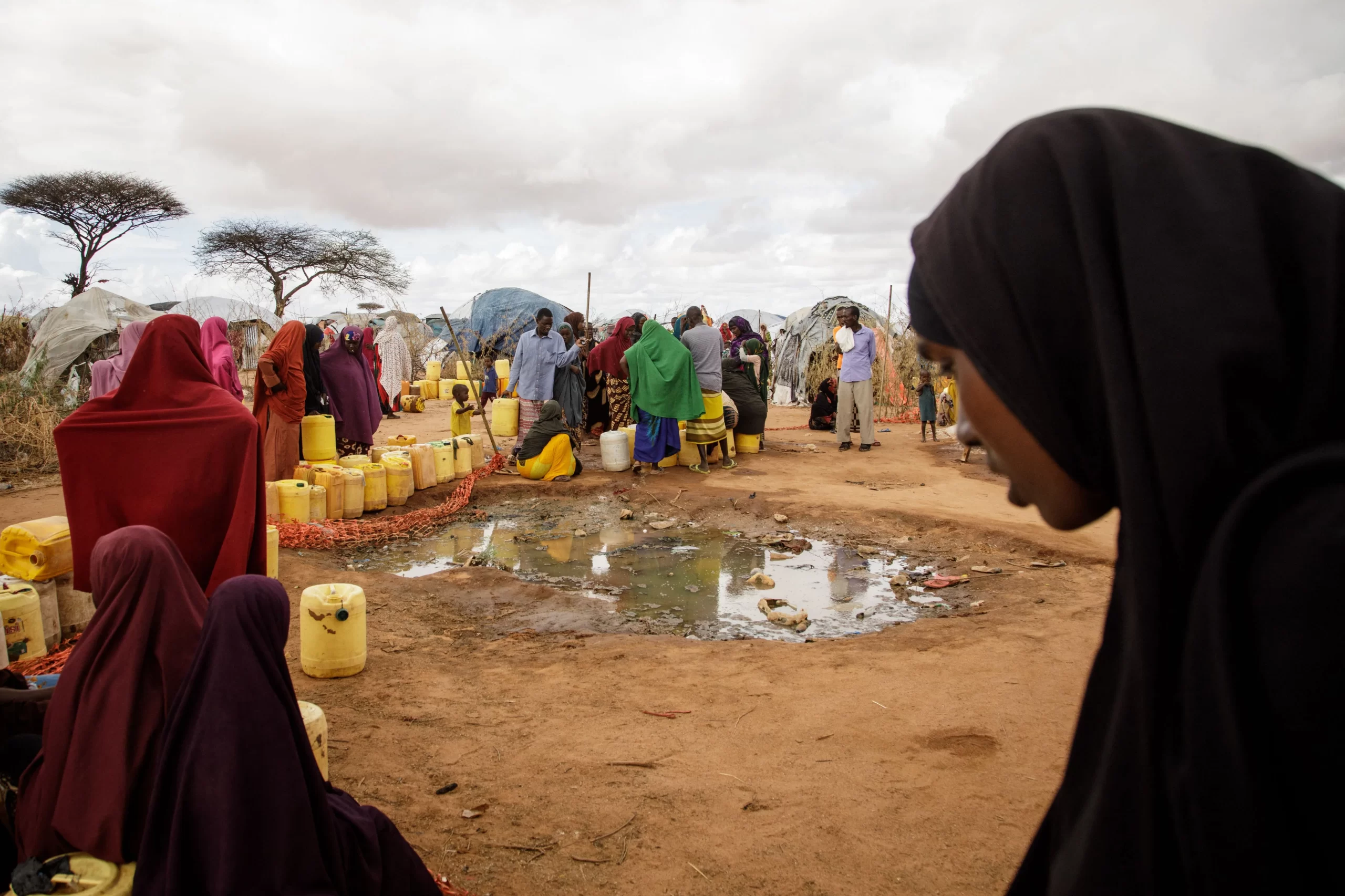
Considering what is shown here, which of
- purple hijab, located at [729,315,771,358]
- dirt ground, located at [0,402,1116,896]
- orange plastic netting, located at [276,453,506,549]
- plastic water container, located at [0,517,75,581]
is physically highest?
purple hijab, located at [729,315,771,358]

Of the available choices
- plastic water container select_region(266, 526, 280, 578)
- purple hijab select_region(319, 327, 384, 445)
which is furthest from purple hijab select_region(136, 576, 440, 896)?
purple hijab select_region(319, 327, 384, 445)

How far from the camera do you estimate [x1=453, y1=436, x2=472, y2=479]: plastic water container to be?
9.83 metres

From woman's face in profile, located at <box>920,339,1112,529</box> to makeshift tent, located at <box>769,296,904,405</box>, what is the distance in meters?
16.7

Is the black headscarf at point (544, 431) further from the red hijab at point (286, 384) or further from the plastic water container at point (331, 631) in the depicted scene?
the plastic water container at point (331, 631)

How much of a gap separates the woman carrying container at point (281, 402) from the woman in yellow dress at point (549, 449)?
7.90 ft

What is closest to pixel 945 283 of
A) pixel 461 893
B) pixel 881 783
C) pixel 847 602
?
pixel 461 893

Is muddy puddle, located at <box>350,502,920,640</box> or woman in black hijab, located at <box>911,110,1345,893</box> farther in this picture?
muddy puddle, located at <box>350,502,920,640</box>

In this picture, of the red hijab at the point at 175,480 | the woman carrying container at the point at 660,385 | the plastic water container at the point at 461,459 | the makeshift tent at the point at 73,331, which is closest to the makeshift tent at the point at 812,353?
the woman carrying container at the point at 660,385

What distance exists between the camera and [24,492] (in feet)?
27.2

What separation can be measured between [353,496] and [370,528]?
0.50 m

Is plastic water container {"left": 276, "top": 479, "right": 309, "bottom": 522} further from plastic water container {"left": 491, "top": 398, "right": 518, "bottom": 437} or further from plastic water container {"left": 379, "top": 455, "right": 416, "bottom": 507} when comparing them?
plastic water container {"left": 491, "top": 398, "right": 518, "bottom": 437}

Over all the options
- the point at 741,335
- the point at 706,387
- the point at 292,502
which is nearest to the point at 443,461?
the point at 292,502

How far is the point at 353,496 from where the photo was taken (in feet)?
26.6

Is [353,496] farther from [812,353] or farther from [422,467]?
[812,353]
